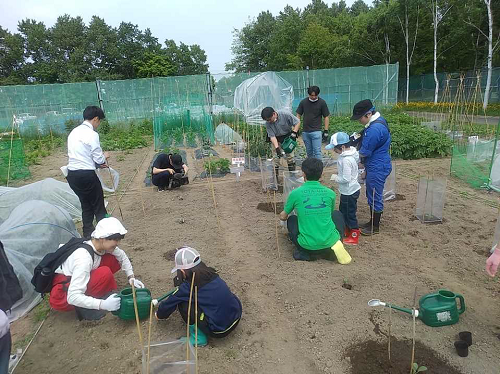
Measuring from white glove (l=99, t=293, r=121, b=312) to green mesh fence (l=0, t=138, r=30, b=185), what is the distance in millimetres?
6777

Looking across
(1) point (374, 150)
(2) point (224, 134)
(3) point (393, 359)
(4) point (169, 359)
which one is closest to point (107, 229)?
(4) point (169, 359)

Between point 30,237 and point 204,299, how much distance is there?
2.11 meters

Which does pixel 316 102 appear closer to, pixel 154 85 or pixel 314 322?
pixel 314 322

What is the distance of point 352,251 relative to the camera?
3.81m

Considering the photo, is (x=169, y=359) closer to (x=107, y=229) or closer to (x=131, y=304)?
(x=131, y=304)

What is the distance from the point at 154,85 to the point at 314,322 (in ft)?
52.4

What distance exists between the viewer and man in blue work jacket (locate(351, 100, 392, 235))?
12.8 ft

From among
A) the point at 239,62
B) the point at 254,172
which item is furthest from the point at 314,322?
the point at 239,62

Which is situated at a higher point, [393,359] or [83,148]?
[83,148]

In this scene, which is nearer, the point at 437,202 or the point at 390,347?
the point at 390,347

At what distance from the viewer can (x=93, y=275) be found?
108 inches

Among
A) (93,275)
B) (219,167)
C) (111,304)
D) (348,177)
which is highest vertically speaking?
(348,177)

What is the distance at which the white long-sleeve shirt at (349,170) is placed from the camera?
12.7 feet

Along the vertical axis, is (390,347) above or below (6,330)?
below
